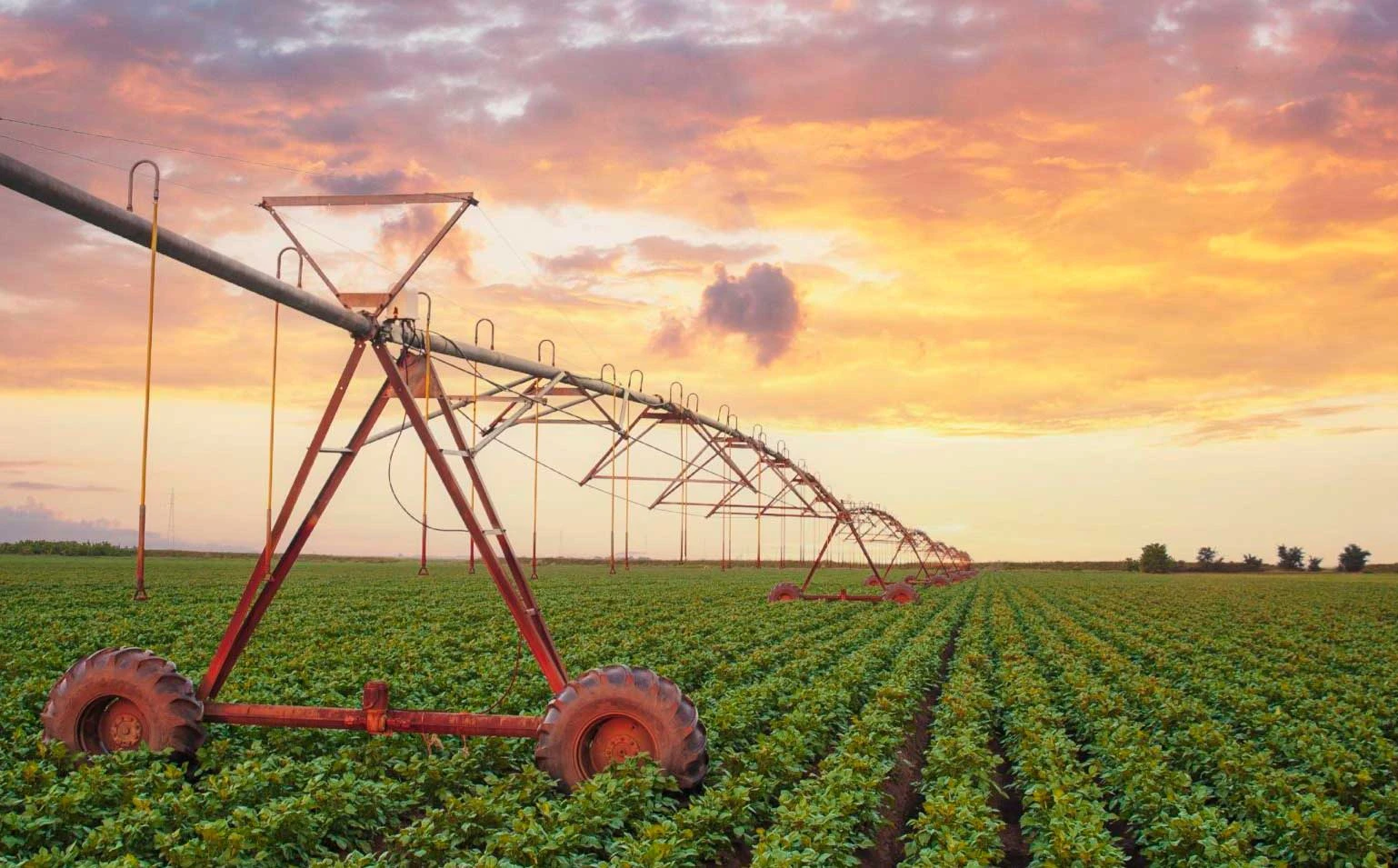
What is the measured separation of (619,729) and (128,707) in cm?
459

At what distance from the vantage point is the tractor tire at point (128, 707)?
9.66 m

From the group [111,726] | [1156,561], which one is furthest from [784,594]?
[1156,561]

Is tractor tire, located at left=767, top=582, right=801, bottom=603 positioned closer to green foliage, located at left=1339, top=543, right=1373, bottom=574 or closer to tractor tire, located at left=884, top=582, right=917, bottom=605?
tractor tire, located at left=884, top=582, right=917, bottom=605

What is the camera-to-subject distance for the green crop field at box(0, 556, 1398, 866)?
745 cm

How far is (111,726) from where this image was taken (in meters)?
9.92

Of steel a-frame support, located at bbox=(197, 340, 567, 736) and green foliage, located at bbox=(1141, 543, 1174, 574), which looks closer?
steel a-frame support, located at bbox=(197, 340, 567, 736)

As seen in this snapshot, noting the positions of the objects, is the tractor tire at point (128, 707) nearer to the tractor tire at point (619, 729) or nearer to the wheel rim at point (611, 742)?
the tractor tire at point (619, 729)

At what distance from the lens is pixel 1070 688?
16531 millimetres

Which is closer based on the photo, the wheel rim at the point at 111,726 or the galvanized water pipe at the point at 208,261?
the galvanized water pipe at the point at 208,261

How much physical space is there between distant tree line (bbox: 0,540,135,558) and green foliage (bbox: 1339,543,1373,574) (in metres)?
136

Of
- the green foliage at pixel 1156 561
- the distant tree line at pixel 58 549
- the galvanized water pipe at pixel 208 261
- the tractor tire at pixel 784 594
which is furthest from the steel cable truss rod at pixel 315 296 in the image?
the green foliage at pixel 1156 561

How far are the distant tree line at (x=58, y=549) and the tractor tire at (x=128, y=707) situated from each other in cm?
8439

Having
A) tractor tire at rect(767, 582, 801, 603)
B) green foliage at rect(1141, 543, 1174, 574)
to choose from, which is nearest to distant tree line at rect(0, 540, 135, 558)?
tractor tire at rect(767, 582, 801, 603)

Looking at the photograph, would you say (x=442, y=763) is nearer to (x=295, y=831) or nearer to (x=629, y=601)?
(x=295, y=831)
